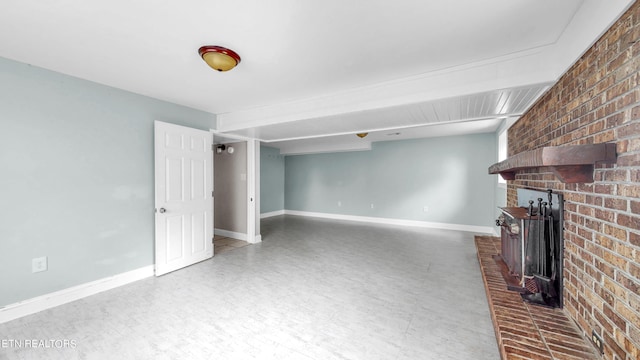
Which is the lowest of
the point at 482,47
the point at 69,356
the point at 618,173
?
the point at 69,356

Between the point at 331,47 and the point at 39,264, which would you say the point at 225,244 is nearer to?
the point at 39,264

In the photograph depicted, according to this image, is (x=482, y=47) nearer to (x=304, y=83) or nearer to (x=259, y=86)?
(x=304, y=83)

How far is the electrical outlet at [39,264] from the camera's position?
2.32 meters

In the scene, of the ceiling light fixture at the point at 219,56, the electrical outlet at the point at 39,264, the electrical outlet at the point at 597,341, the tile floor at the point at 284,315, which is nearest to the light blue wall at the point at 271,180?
the tile floor at the point at 284,315

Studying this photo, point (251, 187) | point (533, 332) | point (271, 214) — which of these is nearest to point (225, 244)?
point (251, 187)

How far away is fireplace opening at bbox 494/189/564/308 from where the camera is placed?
1.69 m

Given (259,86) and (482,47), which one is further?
(259,86)

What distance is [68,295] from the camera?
8.23 ft

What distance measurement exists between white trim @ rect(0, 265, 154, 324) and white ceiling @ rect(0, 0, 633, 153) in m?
2.26

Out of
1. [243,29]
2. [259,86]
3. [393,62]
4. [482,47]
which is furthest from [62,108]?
[482,47]

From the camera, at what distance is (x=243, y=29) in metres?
1.75

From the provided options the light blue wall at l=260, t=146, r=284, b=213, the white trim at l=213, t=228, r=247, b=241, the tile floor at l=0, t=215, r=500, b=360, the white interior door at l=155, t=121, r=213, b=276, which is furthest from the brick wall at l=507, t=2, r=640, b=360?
the light blue wall at l=260, t=146, r=284, b=213

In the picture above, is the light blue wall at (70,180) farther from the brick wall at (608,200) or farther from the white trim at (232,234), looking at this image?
the brick wall at (608,200)

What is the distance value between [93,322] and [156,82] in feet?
8.03
